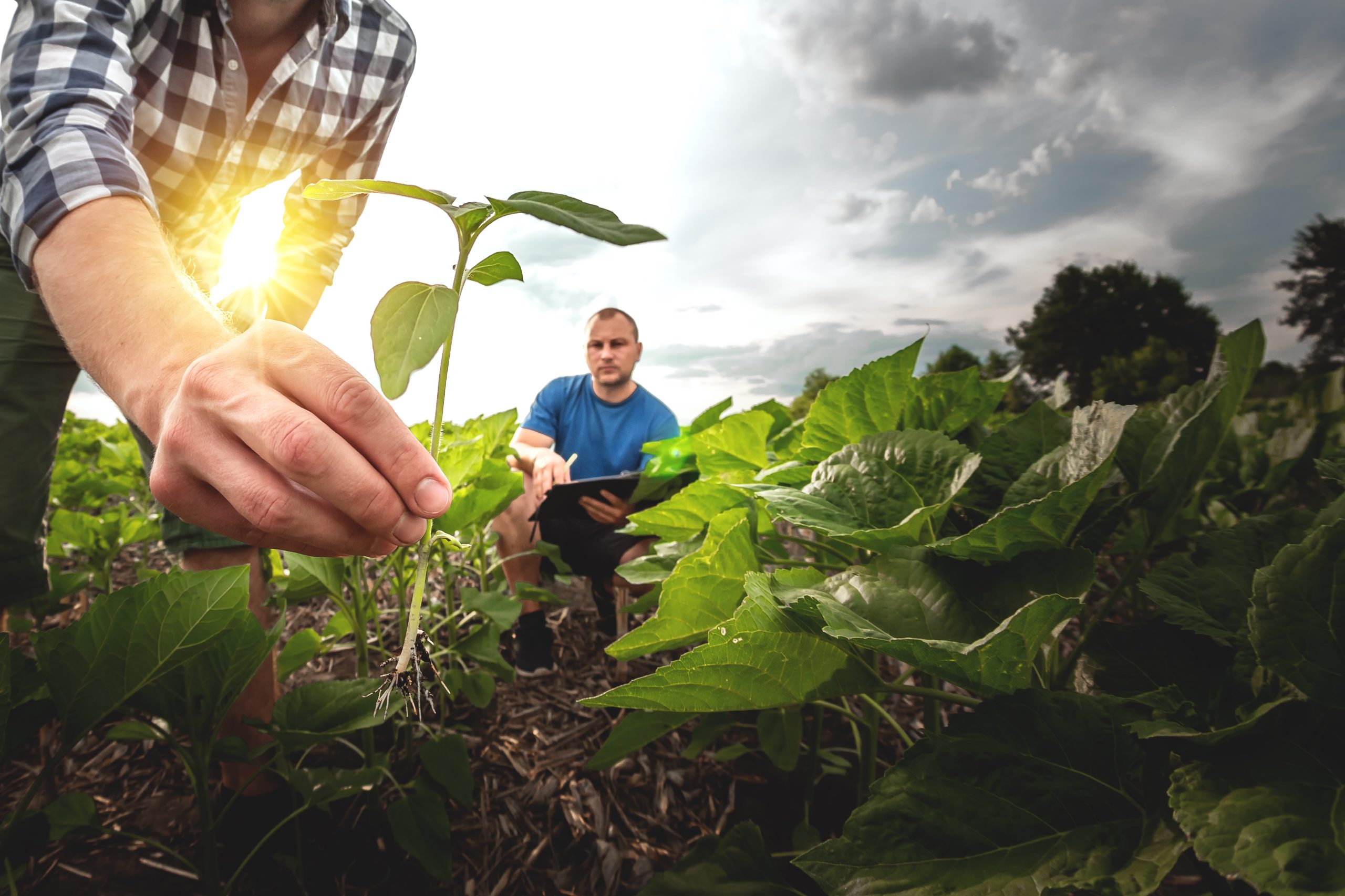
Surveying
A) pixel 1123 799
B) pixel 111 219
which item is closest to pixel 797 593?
pixel 1123 799

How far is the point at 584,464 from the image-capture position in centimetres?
438

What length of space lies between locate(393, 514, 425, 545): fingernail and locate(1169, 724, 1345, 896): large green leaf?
68cm

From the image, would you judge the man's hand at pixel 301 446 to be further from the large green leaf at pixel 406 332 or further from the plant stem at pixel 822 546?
the plant stem at pixel 822 546

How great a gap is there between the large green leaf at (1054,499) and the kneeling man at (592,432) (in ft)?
7.74

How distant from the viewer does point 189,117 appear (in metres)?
1.67

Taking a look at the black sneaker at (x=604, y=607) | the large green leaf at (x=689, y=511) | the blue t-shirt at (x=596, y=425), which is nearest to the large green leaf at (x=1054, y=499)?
the large green leaf at (x=689, y=511)

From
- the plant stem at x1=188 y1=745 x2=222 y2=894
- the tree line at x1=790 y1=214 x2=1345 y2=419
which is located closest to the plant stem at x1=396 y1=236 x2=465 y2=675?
the plant stem at x1=188 y1=745 x2=222 y2=894

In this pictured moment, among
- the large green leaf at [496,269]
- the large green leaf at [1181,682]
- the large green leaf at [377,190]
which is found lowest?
the large green leaf at [1181,682]

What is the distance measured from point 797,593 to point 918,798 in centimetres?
21

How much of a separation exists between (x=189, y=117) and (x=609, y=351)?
118 inches

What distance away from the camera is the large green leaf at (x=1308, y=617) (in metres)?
0.53

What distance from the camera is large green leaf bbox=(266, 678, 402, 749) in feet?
4.00

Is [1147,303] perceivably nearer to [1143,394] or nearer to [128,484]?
[1143,394]

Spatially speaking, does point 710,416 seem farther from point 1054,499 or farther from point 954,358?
point 954,358
